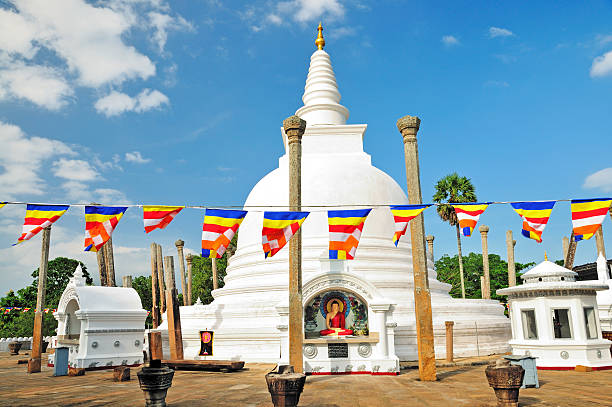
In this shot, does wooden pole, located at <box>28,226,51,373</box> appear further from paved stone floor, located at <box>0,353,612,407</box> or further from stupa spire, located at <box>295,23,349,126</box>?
stupa spire, located at <box>295,23,349,126</box>

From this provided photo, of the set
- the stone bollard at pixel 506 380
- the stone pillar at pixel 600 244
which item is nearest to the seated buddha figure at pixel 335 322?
the stone bollard at pixel 506 380

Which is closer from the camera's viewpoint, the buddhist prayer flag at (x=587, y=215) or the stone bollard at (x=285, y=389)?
the stone bollard at (x=285, y=389)

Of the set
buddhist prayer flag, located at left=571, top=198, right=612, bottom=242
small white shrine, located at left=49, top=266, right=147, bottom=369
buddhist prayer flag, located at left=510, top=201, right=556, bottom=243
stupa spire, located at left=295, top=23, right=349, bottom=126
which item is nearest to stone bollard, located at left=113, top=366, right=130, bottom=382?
small white shrine, located at left=49, top=266, right=147, bottom=369

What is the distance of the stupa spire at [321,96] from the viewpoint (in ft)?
97.1

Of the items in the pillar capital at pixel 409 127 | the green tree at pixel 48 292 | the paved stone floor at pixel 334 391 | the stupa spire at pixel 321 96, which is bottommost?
the paved stone floor at pixel 334 391

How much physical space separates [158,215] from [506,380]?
10344 mm

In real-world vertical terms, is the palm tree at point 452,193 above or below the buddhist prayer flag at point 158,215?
above

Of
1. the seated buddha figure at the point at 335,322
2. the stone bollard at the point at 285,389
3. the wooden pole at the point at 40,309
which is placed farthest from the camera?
the wooden pole at the point at 40,309

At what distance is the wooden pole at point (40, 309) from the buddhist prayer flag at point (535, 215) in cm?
2032

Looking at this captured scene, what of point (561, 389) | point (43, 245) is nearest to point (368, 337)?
point (561, 389)

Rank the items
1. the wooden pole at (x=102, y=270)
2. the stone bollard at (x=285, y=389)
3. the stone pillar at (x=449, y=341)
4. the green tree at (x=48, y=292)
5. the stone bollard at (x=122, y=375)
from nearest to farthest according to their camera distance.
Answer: the stone bollard at (x=285, y=389) → the stone bollard at (x=122, y=375) → the stone pillar at (x=449, y=341) → the wooden pole at (x=102, y=270) → the green tree at (x=48, y=292)

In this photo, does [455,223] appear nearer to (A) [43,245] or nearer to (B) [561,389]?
(B) [561,389]

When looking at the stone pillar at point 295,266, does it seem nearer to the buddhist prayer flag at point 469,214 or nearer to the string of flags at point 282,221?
the string of flags at point 282,221

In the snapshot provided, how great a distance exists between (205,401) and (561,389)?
930 centimetres
